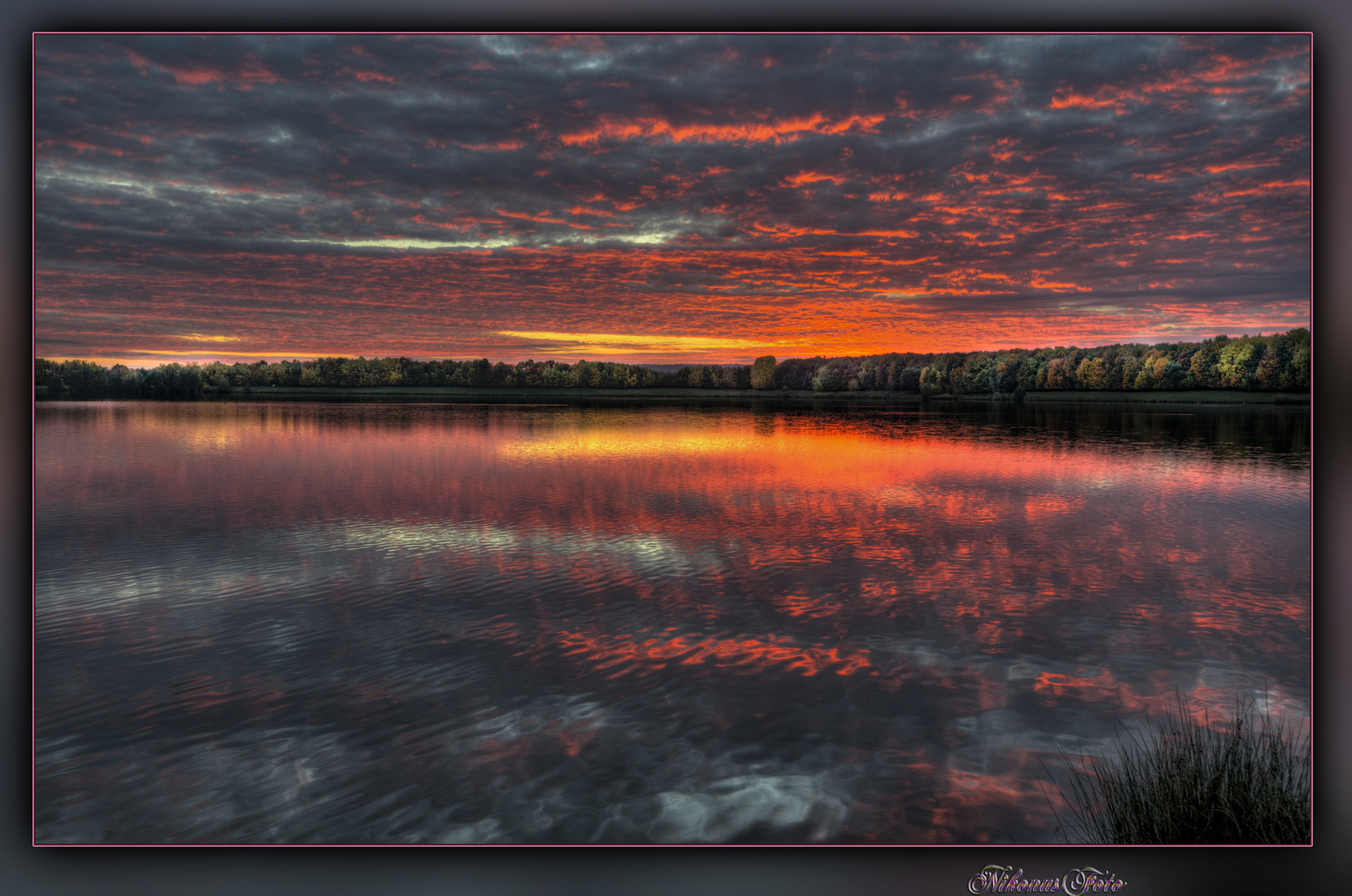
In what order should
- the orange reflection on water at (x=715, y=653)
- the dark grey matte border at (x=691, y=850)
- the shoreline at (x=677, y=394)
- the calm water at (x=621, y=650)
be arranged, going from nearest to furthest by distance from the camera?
the dark grey matte border at (x=691, y=850) → the calm water at (x=621, y=650) → the orange reflection on water at (x=715, y=653) → the shoreline at (x=677, y=394)

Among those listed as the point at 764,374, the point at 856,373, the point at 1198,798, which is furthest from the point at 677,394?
the point at 1198,798

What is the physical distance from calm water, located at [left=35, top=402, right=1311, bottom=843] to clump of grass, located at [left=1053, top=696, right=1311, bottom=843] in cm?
44

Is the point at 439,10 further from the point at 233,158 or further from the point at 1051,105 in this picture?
the point at 1051,105

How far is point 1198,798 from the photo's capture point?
5.66 meters

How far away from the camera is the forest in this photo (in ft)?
36.3

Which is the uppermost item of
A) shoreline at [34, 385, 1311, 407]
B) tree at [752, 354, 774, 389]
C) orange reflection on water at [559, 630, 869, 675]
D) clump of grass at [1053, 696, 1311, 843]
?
tree at [752, 354, 774, 389]

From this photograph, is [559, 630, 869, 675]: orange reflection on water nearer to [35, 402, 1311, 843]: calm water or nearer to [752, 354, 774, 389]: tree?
[35, 402, 1311, 843]: calm water

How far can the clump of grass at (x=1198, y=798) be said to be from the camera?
560 centimetres

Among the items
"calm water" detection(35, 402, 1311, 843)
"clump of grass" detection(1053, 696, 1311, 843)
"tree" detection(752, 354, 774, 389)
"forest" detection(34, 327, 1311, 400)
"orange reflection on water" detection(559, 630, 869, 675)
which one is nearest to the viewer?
"clump of grass" detection(1053, 696, 1311, 843)

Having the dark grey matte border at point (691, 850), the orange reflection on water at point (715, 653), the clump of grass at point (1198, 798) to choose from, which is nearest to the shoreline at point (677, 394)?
the dark grey matte border at point (691, 850)

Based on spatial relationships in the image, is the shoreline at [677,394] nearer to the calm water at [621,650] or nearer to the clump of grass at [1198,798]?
the calm water at [621,650]

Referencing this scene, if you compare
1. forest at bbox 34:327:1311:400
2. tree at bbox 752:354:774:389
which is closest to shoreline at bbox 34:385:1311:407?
forest at bbox 34:327:1311:400

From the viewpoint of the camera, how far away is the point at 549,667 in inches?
314

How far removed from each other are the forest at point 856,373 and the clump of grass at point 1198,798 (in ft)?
12.0
